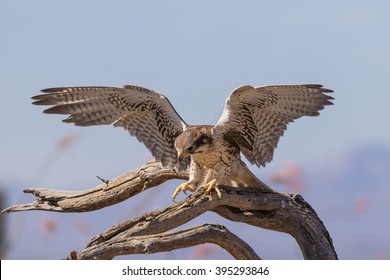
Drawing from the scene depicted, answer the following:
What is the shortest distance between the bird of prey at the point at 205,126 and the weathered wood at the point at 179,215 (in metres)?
0.24

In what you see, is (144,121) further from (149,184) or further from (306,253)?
(306,253)

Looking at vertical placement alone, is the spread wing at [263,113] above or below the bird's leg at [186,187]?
above

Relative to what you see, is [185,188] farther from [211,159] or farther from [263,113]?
[263,113]

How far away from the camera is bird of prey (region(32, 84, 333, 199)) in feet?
22.7

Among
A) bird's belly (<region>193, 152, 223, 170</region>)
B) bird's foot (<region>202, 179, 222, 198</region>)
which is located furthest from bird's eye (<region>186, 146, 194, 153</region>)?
bird's foot (<region>202, 179, 222, 198</region>)

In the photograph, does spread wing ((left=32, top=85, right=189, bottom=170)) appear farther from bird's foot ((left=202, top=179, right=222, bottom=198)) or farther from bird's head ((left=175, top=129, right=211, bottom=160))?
bird's foot ((left=202, top=179, right=222, bottom=198))

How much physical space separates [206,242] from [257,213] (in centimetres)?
93

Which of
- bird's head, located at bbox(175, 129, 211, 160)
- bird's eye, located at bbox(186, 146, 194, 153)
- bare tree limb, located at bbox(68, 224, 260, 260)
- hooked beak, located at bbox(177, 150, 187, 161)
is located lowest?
bare tree limb, located at bbox(68, 224, 260, 260)

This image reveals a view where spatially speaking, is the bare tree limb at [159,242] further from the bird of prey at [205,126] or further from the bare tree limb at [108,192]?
the bare tree limb at [108,192]

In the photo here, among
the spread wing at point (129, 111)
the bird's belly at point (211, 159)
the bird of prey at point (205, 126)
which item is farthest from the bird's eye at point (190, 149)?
the spread wing at point (129, 111)

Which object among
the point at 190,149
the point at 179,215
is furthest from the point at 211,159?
the point at 179,215

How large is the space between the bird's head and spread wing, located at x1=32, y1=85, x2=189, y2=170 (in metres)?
0.37

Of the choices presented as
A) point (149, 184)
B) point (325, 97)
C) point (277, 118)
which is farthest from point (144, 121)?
point (325, 97)

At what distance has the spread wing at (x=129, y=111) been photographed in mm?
7082
